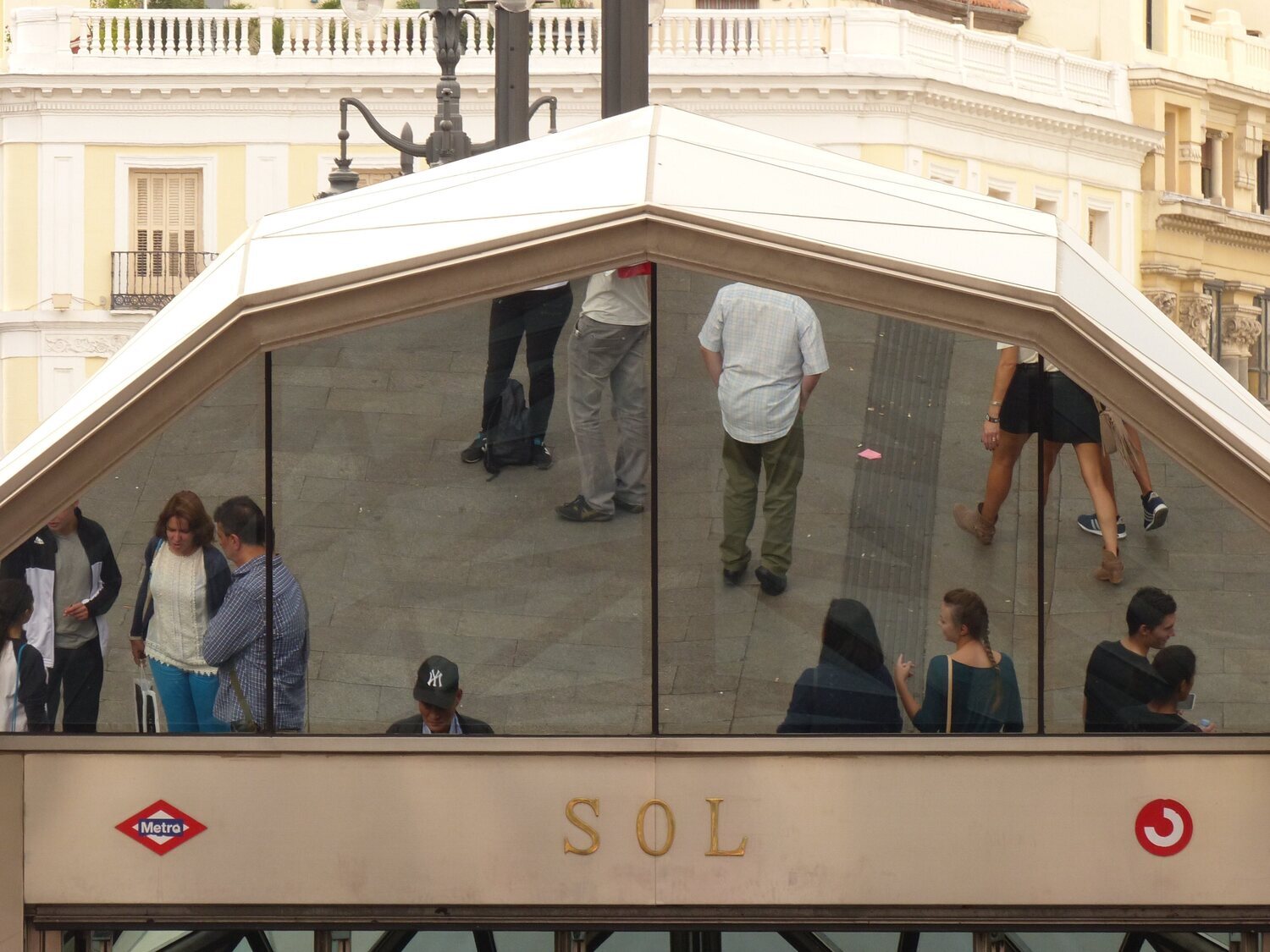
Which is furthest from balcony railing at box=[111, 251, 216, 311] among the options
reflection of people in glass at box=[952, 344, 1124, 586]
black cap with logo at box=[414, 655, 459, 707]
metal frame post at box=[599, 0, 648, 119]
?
reflection of people in glass at box=[952, 344, 1124, 586]

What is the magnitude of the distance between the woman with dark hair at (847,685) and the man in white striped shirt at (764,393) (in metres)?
0.32

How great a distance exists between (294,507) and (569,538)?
3.51 feet

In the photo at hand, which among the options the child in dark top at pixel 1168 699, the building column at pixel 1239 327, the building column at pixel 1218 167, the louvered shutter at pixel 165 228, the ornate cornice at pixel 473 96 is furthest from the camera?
the building column at pixel 1218 167

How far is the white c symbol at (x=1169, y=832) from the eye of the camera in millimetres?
8805

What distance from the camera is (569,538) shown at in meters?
8.79

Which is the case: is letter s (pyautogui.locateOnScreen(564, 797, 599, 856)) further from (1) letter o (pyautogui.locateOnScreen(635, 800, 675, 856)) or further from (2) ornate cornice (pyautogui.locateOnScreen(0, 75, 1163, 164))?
(2) ornate cornice (pyautogui.locateOnScreen(0, 75, 1163, 164))

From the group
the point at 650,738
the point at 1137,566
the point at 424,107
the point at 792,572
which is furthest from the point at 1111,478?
the point at 424,107

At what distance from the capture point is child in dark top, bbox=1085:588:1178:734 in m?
8.80

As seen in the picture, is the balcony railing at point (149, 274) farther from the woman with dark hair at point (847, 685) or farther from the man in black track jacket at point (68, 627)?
the woman with dark hair at point (847, 685)

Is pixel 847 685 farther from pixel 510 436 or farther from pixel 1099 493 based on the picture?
pixel 510 436

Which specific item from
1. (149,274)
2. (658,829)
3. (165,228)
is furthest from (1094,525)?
(165,228)

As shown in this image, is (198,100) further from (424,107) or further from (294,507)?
(294,507)

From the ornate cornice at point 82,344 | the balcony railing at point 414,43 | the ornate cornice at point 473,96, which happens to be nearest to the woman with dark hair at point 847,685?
the ornate cornice at point 473,96

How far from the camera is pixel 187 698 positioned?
881 centimetres
